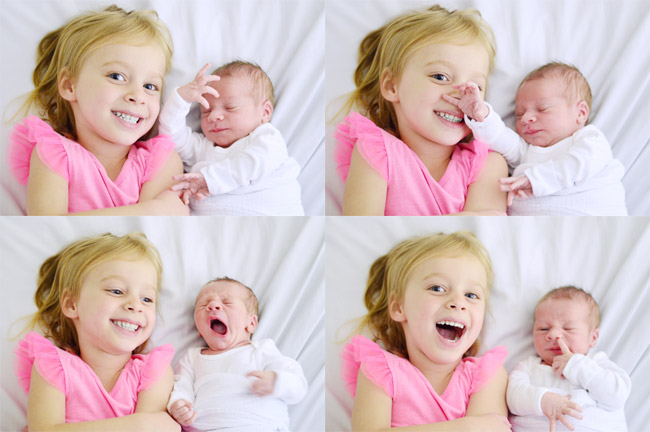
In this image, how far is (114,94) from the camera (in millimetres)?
1447

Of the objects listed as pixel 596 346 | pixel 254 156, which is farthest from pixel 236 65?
pixel 596 346

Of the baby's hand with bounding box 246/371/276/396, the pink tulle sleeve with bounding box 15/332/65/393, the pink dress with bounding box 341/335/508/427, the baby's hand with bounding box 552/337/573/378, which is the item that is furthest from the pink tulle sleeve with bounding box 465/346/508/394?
the pink tulle sleeve with bounding box 15/332/65/393

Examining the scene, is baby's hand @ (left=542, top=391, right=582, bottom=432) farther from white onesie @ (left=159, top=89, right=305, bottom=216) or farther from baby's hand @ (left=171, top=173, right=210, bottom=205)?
baby's hand @ (left=171, top=173, right=210, bottom=205)

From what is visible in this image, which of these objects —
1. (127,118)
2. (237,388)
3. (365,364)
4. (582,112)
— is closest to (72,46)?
(127,118)

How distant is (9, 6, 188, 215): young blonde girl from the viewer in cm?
145

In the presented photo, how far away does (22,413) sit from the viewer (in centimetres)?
144

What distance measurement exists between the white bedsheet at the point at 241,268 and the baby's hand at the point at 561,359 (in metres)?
0.51

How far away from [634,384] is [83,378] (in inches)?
47.6

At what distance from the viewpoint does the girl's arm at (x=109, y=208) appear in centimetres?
143

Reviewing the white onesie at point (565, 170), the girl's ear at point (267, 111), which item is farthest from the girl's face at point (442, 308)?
the girl's ear at point (267, 111)

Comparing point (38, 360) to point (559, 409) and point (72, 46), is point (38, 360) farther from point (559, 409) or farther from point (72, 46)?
point (559, 409)

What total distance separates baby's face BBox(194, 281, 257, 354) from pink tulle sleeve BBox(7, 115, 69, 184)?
40cm

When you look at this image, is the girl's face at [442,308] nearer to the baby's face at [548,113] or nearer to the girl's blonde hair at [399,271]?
the girl's blonde hair at [399,271]

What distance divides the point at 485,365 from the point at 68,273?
0.93 meters
